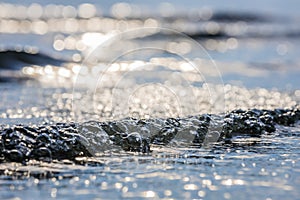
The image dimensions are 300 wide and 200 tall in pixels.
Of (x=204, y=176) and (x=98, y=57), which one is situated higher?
(x=98, y=57)

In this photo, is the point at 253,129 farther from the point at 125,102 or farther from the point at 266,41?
the point at 266,41

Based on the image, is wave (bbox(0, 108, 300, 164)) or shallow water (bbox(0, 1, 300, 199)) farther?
wave (bbox(0, 108, 300, 164))

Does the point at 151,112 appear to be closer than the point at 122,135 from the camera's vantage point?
No

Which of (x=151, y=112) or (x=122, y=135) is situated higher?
(x=151, y=112)

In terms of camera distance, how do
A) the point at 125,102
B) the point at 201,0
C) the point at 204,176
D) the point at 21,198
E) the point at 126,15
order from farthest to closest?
the point at 201,0 < the point at 126,15 < the point at 125,102 < the point at 204,176 < the point at 21,198

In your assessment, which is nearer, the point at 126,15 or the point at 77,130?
the point at 77,130

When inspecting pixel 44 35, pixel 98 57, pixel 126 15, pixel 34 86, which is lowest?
pixel 34 86

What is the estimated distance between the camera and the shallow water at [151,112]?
6.67 meters

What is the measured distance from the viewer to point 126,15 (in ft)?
135

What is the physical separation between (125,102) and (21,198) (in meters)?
6.89

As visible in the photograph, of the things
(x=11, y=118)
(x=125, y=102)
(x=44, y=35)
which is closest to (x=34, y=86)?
(x=125, y=102)

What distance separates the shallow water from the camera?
21.9 feet

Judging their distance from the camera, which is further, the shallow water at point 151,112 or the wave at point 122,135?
the wave at point 122,135

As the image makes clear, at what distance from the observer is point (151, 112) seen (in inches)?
445
